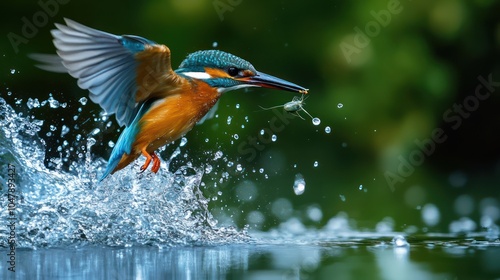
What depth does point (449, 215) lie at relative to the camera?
545 cm

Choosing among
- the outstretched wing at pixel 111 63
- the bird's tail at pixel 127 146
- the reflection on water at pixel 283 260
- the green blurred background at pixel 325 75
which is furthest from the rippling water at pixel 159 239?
the green blurred background at pixel 325 75

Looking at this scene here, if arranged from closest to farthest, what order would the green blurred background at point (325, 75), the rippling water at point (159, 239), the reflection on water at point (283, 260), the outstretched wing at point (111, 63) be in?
the reflection on water at point (283, 260) → the rippling water at point (159, 239) → the outstretched wing at point (111, 63) → the green blurred background at point (325, 75)

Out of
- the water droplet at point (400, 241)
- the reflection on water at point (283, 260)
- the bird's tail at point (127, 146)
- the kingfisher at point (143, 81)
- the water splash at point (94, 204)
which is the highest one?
the kingfisher at point (143, 81)

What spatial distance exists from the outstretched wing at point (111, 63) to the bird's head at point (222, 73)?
0.73 ft

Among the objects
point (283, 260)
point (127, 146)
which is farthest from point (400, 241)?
point (127, 146)

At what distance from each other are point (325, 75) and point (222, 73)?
8.65 feet

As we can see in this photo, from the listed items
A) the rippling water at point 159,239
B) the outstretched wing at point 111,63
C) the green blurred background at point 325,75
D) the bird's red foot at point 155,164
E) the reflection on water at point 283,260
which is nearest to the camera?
the reflection on water at point 283,260

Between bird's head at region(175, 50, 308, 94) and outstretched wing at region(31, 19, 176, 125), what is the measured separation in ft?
0.73

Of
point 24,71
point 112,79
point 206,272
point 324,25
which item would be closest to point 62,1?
point 24,71

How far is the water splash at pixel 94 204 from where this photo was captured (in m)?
4.30

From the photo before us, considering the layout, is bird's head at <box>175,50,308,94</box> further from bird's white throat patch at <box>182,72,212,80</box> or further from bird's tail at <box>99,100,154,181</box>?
bird's tail at <box>99,100,154,181</box>

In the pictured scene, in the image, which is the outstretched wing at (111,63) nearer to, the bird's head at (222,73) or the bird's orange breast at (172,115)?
the bird's orange breast at (172,115)

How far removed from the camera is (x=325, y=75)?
22.9 ft

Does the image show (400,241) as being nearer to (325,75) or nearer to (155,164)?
(155,164)
